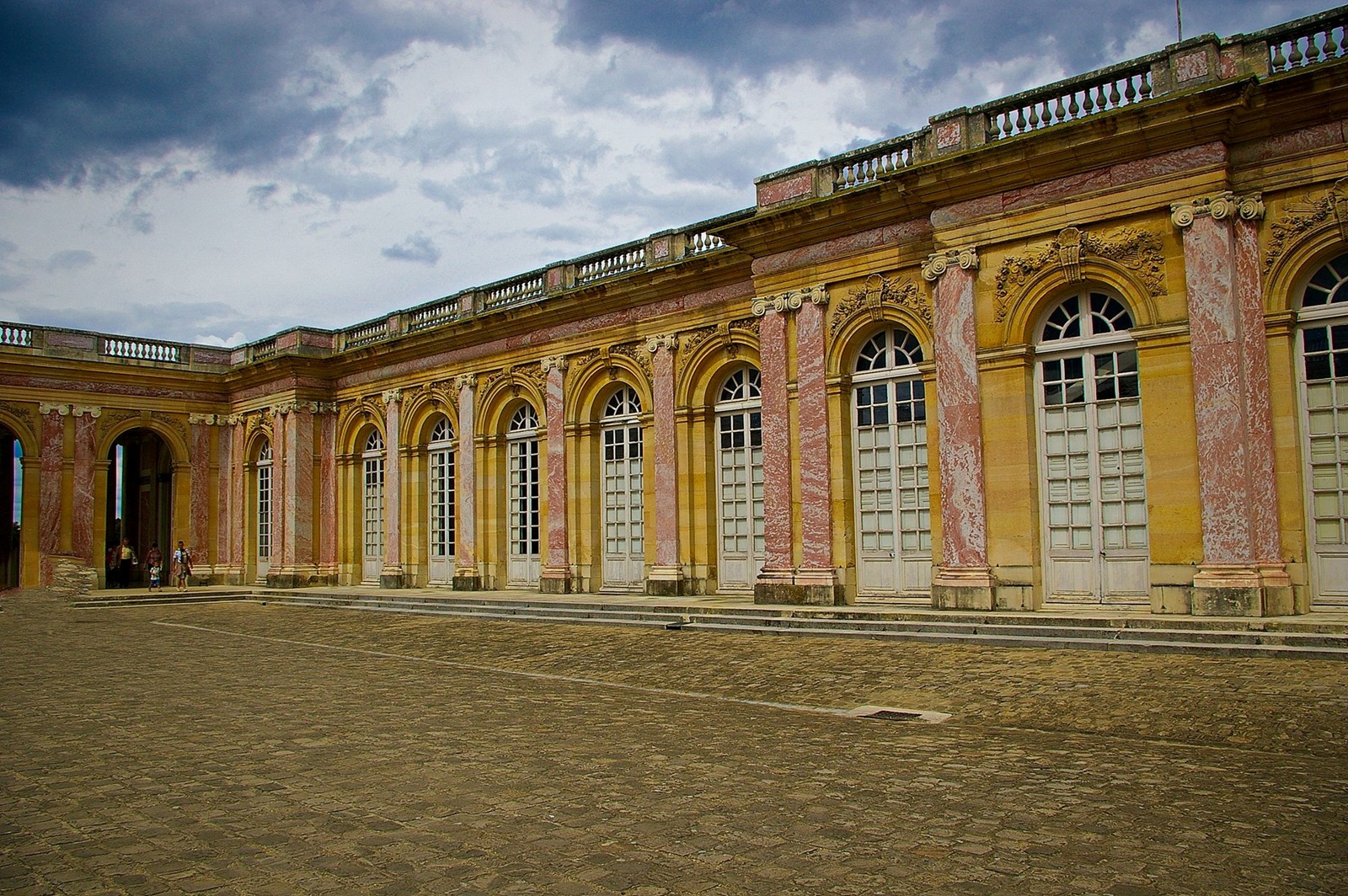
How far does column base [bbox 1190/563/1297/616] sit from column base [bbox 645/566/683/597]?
329 inches

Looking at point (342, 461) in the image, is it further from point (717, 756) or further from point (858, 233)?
point (717, 756)

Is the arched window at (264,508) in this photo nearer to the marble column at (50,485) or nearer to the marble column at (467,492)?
the marble column at (50,485)

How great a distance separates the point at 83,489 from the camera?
26.0m

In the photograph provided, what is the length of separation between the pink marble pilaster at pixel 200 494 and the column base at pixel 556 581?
13.1 m

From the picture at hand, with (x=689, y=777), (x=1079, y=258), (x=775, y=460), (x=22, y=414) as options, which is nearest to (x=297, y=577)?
(x=22, y=414)

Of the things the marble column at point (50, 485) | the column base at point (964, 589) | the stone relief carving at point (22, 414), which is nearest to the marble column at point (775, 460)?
the column base at point (964, 589)

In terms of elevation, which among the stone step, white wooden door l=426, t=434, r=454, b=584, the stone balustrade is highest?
the stone balustrade

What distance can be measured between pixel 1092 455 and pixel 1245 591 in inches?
92.7

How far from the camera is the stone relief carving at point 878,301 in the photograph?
46.5 feet

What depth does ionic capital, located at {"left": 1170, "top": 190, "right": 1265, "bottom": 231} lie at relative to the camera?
37.7 ft

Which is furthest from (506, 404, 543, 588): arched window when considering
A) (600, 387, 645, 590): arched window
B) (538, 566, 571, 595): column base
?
(600, 387, 645, 590): arched window

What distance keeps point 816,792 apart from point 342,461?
21.7 meters

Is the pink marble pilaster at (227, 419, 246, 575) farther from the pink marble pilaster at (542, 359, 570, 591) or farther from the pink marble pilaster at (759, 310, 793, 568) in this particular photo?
the pink marble pilaster at (759, 310, 793, 568)

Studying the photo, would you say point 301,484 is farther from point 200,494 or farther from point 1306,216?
point 1306,216
